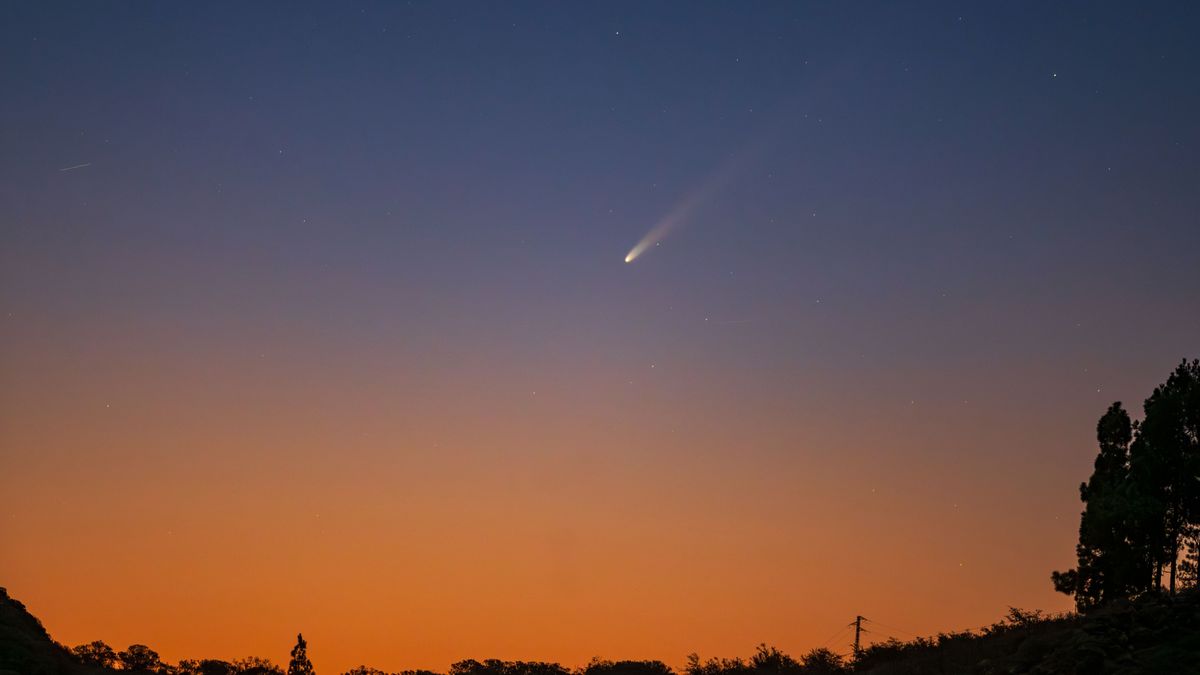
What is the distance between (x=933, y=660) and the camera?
40000 millimetres

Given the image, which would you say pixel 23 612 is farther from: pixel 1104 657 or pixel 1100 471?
pixel 1100 471

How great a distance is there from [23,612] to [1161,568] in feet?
153

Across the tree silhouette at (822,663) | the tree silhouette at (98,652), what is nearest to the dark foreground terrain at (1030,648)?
the tree silhouette at (822,663)

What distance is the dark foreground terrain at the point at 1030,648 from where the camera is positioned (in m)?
27.2

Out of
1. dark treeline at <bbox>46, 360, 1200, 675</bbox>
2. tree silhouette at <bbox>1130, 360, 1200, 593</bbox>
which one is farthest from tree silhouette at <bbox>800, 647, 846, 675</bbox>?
tree silhouette at <bbox>1130, 360, 1200, 593</bbox>

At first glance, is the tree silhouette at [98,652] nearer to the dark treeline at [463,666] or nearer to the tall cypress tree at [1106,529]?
the dark treeline at [463,666]

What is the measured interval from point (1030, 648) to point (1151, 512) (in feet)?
58.0

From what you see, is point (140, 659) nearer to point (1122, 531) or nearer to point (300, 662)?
point (300, 662)

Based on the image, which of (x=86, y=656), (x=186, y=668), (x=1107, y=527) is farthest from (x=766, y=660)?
(x=86, y=656)

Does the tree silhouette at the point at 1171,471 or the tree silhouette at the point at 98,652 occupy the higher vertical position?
the tree silhouette at the point at 1171,471

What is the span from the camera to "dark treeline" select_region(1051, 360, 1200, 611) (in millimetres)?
46469

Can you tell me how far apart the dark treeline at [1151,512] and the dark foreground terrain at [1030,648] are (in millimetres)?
5215

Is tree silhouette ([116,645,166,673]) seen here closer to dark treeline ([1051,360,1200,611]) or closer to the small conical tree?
the small conical tree

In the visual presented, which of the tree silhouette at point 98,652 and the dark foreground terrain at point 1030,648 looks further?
the tree silhouette at point 98,652
